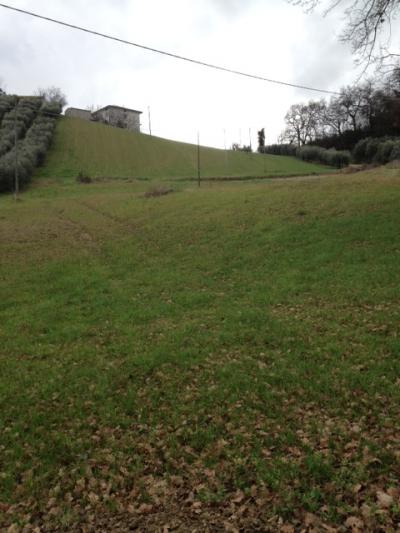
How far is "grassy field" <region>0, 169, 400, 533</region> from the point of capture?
4.95m

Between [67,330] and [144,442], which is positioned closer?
[144,442]

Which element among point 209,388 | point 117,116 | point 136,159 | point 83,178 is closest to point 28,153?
point 83,178

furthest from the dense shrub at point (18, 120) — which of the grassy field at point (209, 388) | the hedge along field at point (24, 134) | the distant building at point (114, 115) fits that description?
the grassy field at point (209, 388)

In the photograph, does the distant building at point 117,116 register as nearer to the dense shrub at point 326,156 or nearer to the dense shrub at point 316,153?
the dense shrub at point 316,153

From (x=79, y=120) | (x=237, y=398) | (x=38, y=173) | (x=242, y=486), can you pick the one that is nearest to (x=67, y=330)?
(x=237, y=398)

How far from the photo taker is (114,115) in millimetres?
124312

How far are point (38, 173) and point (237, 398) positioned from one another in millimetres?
59605

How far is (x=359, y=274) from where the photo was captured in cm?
1243

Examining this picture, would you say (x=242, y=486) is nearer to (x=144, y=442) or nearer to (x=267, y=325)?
(x=144, y=442)

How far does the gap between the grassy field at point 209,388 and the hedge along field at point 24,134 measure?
36891 millimetres

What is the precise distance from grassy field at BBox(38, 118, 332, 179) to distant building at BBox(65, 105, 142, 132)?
32.2 m

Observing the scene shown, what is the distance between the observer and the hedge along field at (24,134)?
48688 millimetres

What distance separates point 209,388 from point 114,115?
129105 mm

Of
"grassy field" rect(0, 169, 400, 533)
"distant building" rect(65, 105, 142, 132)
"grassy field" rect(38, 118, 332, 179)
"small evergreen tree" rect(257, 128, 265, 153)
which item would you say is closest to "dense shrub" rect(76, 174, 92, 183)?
"grassy field" rect(38, 118, 332, 179)
